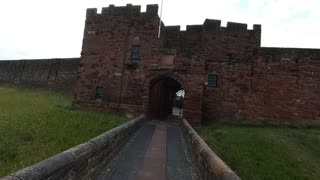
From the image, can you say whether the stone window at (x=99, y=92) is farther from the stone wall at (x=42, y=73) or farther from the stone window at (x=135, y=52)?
the stone wall at (x=42, y=73)

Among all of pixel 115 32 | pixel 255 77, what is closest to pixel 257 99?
pixel 255 77

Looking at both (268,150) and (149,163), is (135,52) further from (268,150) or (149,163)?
(149,163)

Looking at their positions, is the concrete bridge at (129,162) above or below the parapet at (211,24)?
below

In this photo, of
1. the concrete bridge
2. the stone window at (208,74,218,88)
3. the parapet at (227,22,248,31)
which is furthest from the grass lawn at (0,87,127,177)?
the parapet at (227,22,248,31)

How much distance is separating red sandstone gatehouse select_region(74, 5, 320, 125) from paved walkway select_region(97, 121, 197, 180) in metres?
8.35

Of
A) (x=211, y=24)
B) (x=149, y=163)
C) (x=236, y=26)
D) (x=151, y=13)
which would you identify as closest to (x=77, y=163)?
(x=149, y=163)

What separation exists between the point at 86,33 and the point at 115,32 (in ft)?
7.43

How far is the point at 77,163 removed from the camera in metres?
4.86

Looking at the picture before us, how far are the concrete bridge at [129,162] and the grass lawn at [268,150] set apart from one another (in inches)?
79.8

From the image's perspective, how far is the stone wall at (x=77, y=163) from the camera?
3.46 m

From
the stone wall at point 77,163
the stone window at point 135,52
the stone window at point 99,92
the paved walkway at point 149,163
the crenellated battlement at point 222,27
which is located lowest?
the paved walkway at point 149,163

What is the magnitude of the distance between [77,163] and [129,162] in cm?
310

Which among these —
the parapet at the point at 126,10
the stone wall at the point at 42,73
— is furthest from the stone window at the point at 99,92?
the stone wall at the point at 42,73

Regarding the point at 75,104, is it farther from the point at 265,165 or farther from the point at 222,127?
the point at 265,165
